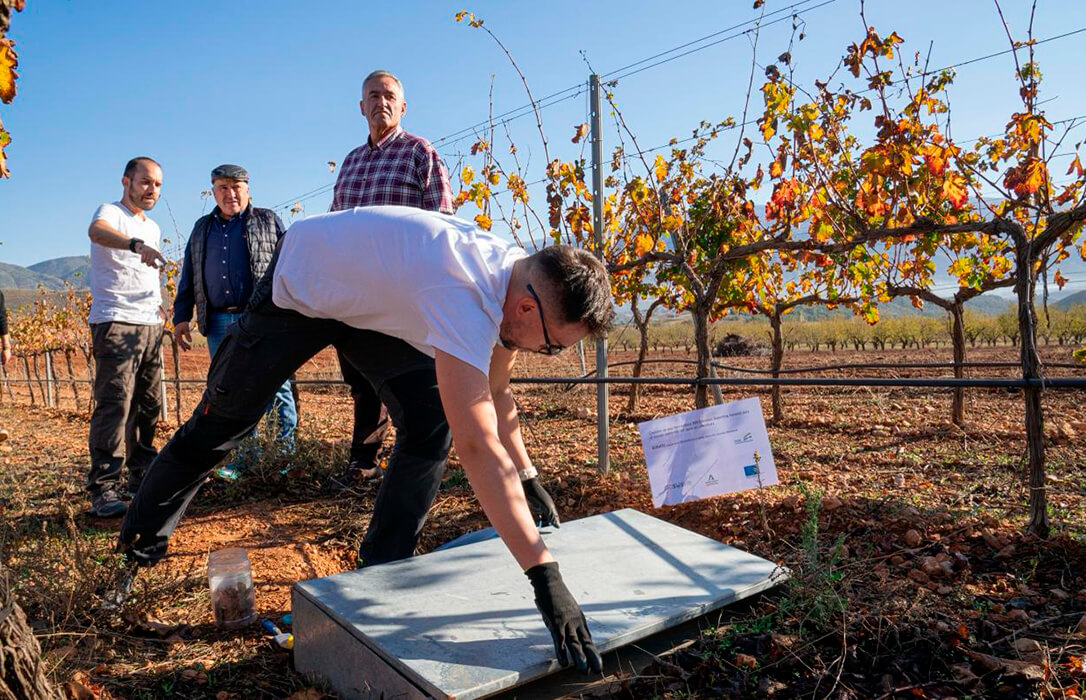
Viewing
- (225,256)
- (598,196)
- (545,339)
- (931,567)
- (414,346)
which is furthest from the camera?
(598,196)

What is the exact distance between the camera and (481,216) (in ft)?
19.7

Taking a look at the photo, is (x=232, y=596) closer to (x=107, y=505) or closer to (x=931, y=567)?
(x=107, y=505)

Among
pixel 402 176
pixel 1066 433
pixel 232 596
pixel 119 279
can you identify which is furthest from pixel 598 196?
pixel 1066 433

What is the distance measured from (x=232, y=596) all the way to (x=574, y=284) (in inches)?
61.0

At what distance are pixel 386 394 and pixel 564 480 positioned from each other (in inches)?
71.3

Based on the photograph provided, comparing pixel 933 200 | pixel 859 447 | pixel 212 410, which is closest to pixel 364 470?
pixel 212 410

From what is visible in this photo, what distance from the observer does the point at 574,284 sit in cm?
166

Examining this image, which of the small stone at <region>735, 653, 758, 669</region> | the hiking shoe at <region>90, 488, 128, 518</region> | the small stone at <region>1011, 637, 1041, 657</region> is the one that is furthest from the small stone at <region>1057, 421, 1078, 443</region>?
the hiking shoe at <region>90, 488, 128, 518</region>

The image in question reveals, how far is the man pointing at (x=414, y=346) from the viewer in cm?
153

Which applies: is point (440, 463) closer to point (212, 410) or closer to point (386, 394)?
point (386, 394)

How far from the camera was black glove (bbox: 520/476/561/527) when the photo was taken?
2354mm

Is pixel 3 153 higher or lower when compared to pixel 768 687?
higher

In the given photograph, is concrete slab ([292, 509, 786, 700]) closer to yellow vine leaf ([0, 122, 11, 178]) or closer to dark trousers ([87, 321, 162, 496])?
yellow vine leaf ([0, 122, 11, 178])

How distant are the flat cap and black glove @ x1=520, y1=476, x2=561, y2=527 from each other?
8.25ft
